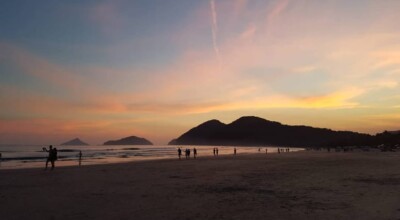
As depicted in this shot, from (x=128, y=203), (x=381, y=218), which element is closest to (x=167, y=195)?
(x=128, y=203)

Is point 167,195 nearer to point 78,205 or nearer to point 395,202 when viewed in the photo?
point 78,205

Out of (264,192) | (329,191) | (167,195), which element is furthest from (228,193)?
(329,191)

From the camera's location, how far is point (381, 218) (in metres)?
11.9

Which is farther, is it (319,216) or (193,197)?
(193,197)

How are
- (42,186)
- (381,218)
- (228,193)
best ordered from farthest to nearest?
(42,186) → (228,193) → (381,218)

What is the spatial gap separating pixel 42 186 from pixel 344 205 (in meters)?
16.2

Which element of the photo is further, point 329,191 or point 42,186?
point 42,186

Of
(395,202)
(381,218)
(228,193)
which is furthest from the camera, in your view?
(228,193)

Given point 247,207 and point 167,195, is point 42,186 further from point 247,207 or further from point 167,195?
point 247,207

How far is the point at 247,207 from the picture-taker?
45.9 feet

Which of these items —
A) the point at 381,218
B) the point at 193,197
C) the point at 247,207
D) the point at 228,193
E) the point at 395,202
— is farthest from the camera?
the point at 228,193

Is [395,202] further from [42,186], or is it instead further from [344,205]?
[42,186]

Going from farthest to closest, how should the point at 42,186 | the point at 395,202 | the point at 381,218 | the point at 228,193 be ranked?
the point at 42,186 → the point at 228,193 → the point at 395,202 → the point at 381,218

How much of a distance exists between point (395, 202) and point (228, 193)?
23.5ft
